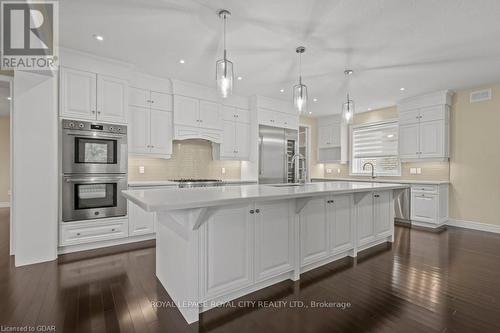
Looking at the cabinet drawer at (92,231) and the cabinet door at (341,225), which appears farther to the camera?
the cabinet drawer at (92,231)

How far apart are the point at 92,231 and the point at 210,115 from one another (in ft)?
9.08

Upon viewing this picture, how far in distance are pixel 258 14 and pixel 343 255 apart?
2977 millimetres

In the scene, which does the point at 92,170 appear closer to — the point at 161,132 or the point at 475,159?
the point at 161,132

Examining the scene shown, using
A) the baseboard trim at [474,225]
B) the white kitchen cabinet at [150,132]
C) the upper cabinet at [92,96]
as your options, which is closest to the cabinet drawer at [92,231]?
the white kitchen cabinet at [150,132]

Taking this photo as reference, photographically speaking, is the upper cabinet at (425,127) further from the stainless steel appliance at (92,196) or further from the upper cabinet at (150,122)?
the stainless steel appliance at (92,196)

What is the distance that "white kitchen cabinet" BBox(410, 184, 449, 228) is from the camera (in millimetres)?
4551

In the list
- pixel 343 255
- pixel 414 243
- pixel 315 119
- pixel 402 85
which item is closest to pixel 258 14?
pixel 343 255

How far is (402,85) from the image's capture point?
439cm

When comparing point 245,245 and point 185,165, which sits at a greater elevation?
point 185,165

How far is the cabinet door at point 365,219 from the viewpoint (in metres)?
3.13

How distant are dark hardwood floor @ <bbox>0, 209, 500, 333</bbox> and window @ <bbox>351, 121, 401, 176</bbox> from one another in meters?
3.07

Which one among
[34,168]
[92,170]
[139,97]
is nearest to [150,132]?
[139,97]

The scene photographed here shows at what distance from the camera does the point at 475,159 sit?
179 inches

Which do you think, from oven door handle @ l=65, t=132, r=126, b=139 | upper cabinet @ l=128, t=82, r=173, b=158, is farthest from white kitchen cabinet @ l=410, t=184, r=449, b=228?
oven door handle @ l=65, t=132, r=126, b=139
